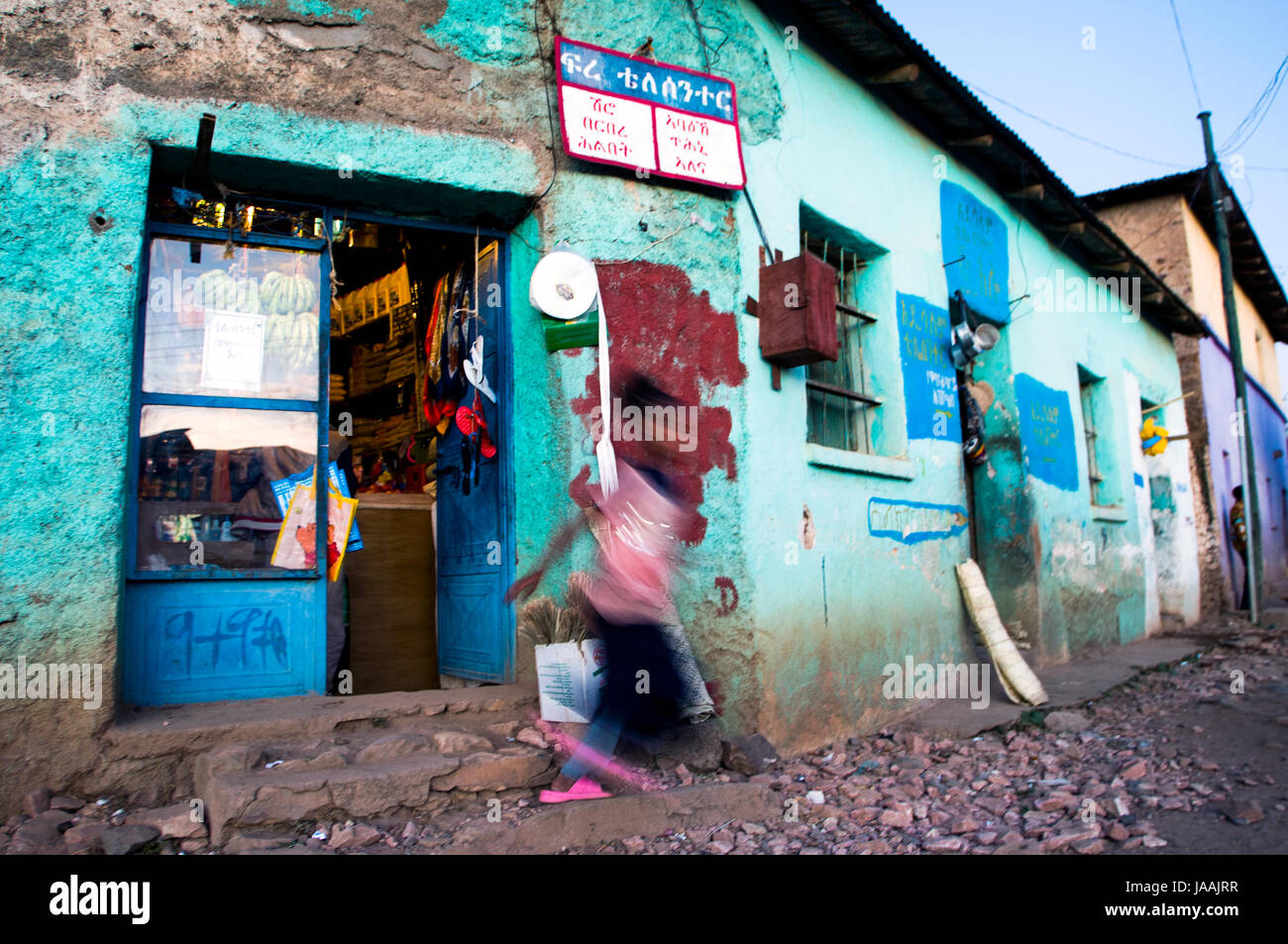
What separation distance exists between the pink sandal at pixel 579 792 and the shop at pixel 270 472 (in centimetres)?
103

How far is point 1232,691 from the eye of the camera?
682cm

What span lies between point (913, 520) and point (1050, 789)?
2.29 metres

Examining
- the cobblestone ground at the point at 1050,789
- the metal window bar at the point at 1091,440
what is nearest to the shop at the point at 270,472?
the cobblestone ground at the point at 1050,789

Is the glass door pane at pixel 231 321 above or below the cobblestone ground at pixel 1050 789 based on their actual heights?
above

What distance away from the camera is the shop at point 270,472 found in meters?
4.05

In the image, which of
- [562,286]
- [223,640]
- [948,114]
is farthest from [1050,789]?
[948,114]

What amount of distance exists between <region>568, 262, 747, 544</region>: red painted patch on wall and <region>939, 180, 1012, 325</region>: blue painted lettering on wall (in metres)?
3.28

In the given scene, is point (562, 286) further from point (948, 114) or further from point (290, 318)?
point (948, 114)

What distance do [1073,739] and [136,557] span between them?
→ 5.21 m

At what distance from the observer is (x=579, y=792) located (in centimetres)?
380

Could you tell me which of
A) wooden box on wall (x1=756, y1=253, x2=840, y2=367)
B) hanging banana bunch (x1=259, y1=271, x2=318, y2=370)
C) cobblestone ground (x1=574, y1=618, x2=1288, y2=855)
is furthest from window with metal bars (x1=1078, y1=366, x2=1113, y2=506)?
hanging banana bunch (x1=259, y1=271, x2=318, y2=370)

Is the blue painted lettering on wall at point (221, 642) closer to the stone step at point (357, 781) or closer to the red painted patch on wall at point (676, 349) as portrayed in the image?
the stone step at point (357, 781)

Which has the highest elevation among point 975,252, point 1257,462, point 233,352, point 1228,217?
point 1228,217

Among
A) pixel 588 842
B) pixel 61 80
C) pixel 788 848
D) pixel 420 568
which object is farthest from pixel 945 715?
pixel 61 80
